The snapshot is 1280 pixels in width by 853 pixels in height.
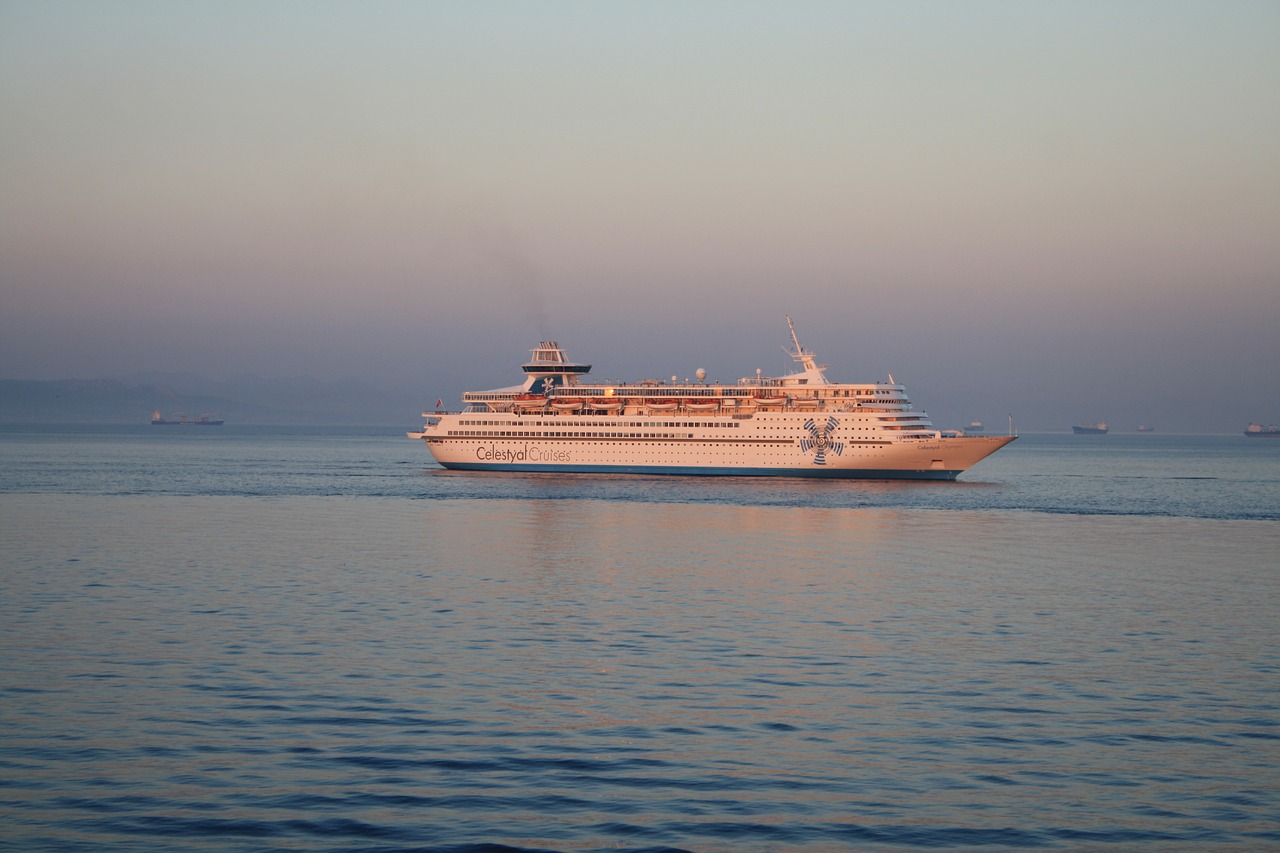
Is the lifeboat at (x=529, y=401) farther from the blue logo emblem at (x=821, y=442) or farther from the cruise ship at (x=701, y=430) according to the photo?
the blue logo emblem at (x=821, y=442)

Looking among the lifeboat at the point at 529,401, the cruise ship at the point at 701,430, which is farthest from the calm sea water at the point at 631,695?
the lifeboat at the point at 529,401

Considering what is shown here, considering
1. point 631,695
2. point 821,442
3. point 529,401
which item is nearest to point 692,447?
point 821,442

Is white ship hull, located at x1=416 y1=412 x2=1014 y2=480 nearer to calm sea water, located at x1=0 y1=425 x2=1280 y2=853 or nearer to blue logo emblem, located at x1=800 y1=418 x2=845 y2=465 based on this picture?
blue logo emblem, located at x1=800 y1=418 x2=845 y2=465

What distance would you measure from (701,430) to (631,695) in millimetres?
76185

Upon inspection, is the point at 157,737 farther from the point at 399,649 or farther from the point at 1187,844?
the point at 1187,844

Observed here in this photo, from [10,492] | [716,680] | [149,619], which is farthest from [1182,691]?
[10,492]

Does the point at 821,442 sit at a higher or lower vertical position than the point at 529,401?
lower

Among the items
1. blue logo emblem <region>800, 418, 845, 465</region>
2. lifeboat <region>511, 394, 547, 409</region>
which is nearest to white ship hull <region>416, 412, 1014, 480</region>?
blue logo emblem <region>800, 418, 845, 465</region>

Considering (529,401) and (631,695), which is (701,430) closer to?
(529,401)

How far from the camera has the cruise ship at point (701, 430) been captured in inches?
3610

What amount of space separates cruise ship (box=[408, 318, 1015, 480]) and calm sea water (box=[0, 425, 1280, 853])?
44527 millimetres

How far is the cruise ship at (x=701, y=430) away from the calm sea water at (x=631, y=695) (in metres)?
44.5

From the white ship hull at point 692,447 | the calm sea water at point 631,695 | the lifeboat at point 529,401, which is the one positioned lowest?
the calm sea water at point 631,695

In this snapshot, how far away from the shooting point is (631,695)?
20516mm
